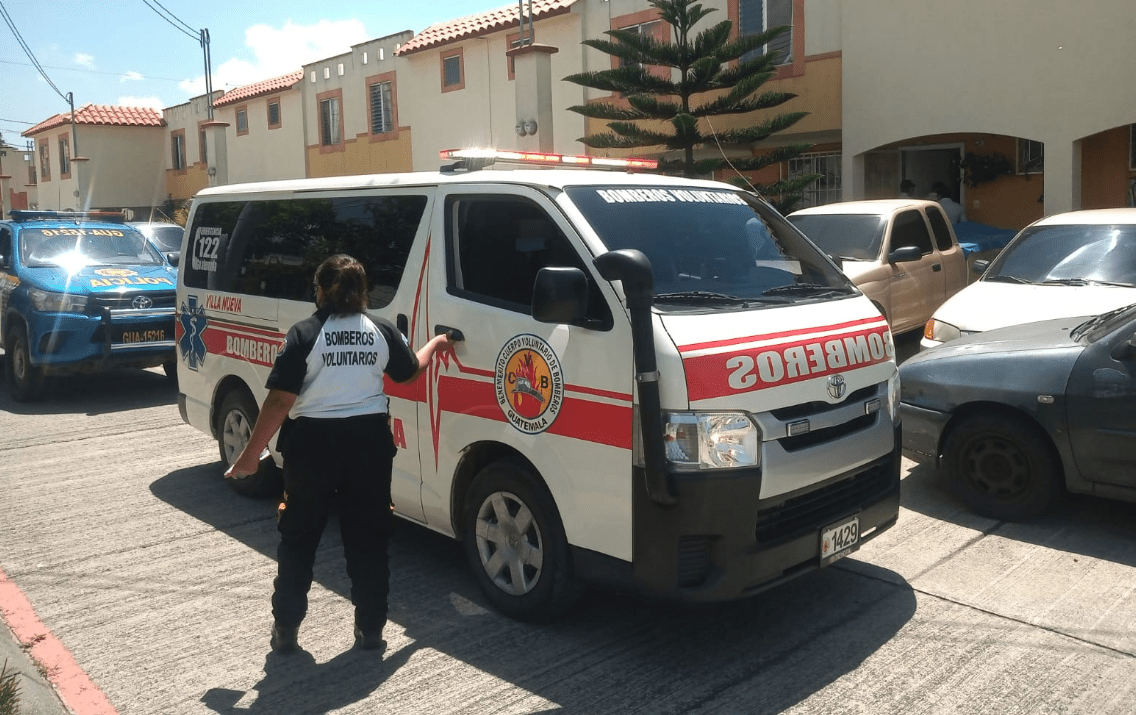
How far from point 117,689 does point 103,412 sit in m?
6.69

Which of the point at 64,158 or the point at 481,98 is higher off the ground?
the point at 64,158

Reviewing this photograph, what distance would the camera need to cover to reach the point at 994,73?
47.9 feet

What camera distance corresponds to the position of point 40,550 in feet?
19.5

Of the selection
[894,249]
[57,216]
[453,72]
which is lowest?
[894,249]

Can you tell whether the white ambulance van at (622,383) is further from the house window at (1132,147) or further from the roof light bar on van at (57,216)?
the house window at (1132,147)

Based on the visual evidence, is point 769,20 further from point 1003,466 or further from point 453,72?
point 1003,466

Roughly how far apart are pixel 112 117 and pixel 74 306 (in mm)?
30609

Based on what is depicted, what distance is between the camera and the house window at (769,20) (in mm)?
16906

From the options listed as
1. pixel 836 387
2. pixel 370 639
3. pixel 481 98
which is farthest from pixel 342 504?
pixel 481 98

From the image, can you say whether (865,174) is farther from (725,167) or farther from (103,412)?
(103,412)

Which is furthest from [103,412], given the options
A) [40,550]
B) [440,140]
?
[440,140]

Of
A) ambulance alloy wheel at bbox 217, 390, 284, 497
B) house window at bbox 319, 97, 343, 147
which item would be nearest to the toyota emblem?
ambulance alloy wheel at bbox 217, 390, 284, 497

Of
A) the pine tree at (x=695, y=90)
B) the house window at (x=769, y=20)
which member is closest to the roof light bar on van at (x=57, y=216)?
the pine tree at (x=695, y=90)

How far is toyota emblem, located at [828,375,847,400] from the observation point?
4.39 meters
